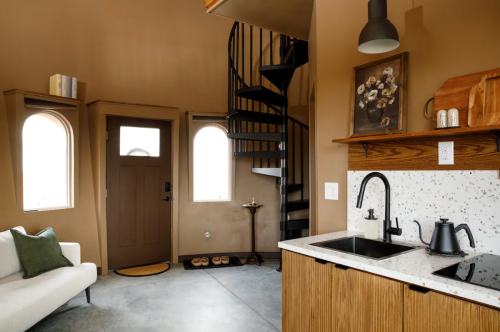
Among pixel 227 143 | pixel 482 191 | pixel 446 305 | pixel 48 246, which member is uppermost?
pixel 227 143

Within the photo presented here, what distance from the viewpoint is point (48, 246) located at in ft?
10.2

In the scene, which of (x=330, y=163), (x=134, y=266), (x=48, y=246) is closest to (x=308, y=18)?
(x=330, y=163)

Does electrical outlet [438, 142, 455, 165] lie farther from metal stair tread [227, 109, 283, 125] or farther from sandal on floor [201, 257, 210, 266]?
sandal on floor [201, 257, 210, 266]

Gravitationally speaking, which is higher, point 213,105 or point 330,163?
point 213,105

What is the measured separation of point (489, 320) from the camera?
3.59 ft

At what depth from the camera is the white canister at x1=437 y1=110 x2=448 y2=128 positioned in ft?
5.69

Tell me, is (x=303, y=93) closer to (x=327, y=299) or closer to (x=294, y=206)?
(x=294, y=206)

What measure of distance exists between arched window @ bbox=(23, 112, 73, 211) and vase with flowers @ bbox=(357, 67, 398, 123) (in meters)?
3.41

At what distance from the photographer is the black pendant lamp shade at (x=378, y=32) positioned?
1759 mm

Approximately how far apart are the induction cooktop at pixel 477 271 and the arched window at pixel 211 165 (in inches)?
149

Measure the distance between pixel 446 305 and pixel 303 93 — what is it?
4.26 m

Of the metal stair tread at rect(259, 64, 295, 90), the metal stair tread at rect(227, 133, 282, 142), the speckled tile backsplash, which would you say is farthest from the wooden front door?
the speckled tile backsplash

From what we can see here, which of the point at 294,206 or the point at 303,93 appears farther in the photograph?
the point at 303,93

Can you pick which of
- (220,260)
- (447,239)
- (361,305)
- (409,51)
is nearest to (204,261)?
(220,260)
